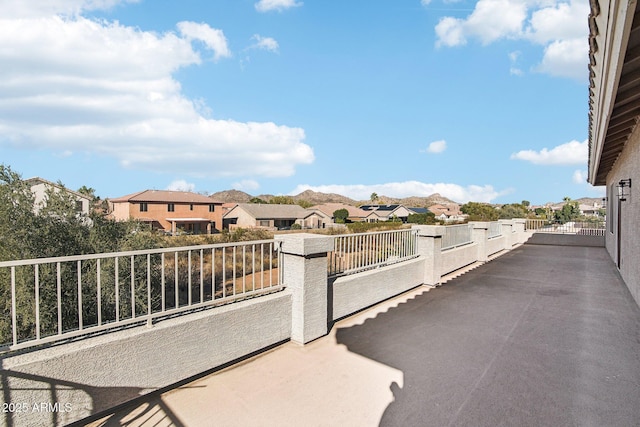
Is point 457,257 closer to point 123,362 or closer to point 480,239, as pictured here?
point 480,239

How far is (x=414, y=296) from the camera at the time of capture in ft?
22.0

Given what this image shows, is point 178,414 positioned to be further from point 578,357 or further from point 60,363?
point 578,357

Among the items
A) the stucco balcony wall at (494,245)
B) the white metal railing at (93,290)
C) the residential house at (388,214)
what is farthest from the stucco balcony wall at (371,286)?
the residential house at (388,214)

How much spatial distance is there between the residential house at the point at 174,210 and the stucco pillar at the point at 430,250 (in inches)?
1435

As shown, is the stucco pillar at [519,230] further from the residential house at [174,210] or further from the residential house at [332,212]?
the residential house at [332,212]

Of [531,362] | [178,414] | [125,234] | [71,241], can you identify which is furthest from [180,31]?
[531,362]

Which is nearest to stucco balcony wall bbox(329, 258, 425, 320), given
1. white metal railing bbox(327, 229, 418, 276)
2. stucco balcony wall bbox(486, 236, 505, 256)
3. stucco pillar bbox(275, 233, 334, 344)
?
white metal railing bbox(327, 229, 418, 276)

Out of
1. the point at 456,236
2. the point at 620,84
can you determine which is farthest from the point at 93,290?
the point at 456,236

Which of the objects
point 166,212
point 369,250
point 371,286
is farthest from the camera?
point 166,212

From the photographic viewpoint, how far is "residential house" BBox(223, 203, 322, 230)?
5017 centimetres

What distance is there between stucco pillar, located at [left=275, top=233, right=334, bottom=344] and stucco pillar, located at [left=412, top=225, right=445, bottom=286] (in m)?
4.02

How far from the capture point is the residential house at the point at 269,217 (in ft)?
165

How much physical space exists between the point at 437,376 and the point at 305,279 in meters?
1.79

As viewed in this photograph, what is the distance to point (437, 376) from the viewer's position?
3.37m
